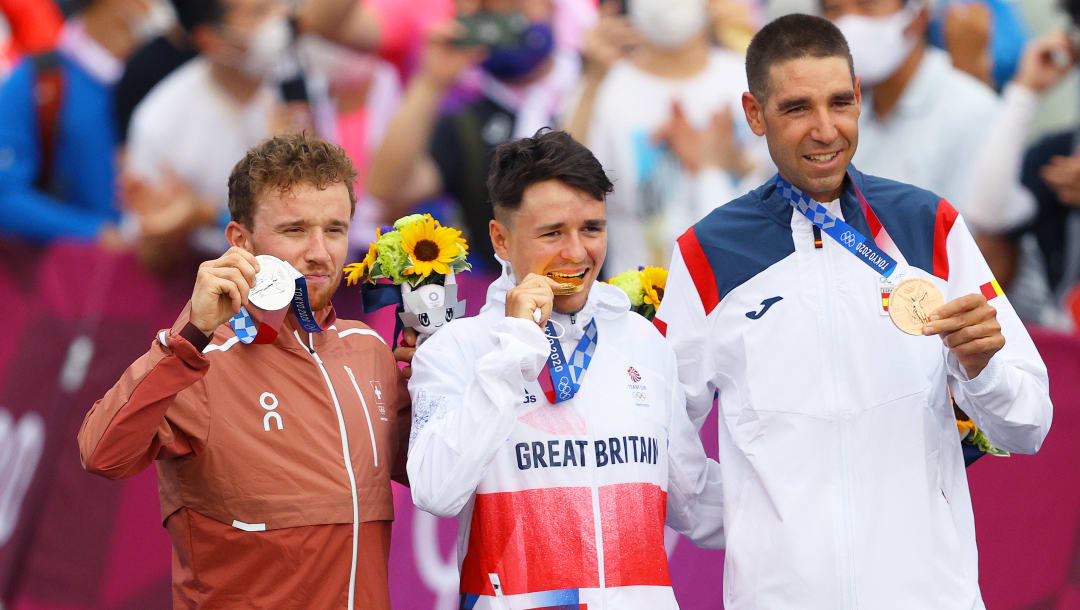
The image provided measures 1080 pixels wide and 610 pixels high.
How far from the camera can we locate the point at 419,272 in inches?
170

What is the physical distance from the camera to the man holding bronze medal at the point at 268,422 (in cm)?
359

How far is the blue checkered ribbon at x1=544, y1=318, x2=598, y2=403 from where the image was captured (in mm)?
3961

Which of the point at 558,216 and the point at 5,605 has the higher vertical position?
the point at 558,216

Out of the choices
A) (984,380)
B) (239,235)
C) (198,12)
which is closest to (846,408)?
(984,380)

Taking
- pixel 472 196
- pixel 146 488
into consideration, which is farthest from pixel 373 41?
pixel 146 488

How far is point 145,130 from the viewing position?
7.59 meters

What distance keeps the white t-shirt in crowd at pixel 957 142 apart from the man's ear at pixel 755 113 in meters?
2.62

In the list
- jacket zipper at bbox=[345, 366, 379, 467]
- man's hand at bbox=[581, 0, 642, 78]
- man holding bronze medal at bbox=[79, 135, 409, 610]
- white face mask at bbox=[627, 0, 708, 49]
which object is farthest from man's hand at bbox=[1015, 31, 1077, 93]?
jacket zipper at bbox=[345, 366, 379, 467]

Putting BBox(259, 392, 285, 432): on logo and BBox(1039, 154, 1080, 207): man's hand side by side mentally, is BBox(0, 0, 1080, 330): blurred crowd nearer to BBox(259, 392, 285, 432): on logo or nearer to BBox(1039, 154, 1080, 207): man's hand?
BBox(1039, 154, 1080, 207): man's hand

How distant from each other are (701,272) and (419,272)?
90cm

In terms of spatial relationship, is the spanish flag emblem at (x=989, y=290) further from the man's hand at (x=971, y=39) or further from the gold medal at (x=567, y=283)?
the man's hand at (x=971, y=39)

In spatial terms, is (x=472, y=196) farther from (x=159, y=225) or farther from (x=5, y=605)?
(x=5, y=605)

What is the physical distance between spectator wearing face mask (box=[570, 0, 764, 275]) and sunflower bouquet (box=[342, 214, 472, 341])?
2.88 meters

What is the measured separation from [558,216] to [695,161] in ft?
11.2
